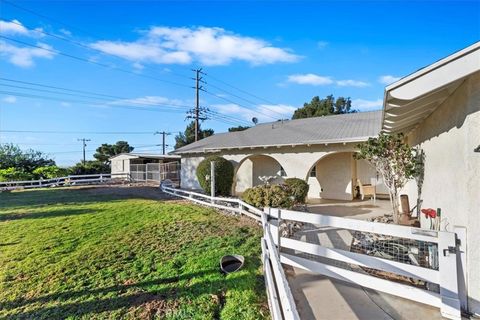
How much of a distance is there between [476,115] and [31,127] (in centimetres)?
5492

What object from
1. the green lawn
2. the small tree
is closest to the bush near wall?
the green lawn

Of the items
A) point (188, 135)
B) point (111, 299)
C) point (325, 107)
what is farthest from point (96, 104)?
point (111, 299)

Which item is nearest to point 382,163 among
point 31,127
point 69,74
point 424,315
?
point 424,315

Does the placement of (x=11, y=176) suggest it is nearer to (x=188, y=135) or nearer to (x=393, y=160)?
(x=188, y=135)

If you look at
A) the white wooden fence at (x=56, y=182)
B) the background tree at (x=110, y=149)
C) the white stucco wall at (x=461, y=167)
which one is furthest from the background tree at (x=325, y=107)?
the background tree at (x=110, y=149)

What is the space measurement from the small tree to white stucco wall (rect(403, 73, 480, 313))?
2068 millimetres

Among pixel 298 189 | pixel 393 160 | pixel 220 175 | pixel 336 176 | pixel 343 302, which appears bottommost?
pixel 343 302

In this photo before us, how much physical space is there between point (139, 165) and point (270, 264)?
25.7 meters

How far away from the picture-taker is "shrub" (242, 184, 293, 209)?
30.3ft

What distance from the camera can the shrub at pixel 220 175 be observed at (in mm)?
15516

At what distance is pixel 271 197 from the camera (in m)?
9.39

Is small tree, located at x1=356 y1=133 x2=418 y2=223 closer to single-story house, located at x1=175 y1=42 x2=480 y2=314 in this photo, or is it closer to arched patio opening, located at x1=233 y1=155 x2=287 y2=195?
single-story house, located at x1=175 y1=42 x2=480 y2=314

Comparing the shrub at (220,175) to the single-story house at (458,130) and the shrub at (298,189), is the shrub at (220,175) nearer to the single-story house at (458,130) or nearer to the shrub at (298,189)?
the shrub at (298,189)

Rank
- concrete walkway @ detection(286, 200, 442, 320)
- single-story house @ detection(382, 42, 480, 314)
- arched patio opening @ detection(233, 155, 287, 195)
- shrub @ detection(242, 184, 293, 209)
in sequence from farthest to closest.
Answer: arched patio opening @ detection(233, 155, 287, 195)
shrub @ detection(242, 184, 293, 209)
concrete walkway @ detection(286, 200, 442, 320)
single-story house @ detection(382, 42, 480, 314)
